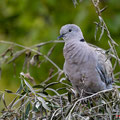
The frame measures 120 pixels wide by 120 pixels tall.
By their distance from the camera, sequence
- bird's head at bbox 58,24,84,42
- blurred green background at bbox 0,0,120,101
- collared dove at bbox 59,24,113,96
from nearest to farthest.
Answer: collared dove at bbox 59,24,113,96
bird's head at bbox 58,24,84,42
blurred green background at bbox 0,0,120,101

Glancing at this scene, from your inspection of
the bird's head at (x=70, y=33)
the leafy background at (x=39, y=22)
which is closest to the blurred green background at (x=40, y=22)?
the leafy background at (x=39, y=22)

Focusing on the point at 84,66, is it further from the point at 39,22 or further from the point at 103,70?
the point at 39,22

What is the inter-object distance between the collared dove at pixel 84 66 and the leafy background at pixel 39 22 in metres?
0.82

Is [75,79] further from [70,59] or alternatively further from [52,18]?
[52,18]

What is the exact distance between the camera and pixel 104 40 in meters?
3.32

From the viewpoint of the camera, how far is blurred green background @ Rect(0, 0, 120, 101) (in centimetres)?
379

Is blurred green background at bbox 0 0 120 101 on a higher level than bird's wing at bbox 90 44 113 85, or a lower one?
higher

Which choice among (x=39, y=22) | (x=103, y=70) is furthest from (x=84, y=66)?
(x=39, y=22)

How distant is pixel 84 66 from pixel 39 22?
72.4 inches

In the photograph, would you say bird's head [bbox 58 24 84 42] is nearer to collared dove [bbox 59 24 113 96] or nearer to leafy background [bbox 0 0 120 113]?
collared dove [bbox 59 24 113 96]

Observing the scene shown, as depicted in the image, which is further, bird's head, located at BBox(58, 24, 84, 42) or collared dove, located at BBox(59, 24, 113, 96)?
bird's head, located at BBox(58, 24, 84, 42)

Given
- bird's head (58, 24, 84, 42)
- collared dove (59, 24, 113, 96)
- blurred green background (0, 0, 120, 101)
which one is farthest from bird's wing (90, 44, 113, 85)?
blurred green background (0, 0, 120, 101)

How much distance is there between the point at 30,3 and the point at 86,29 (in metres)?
0.85

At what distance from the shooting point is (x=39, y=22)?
431 centimetres
